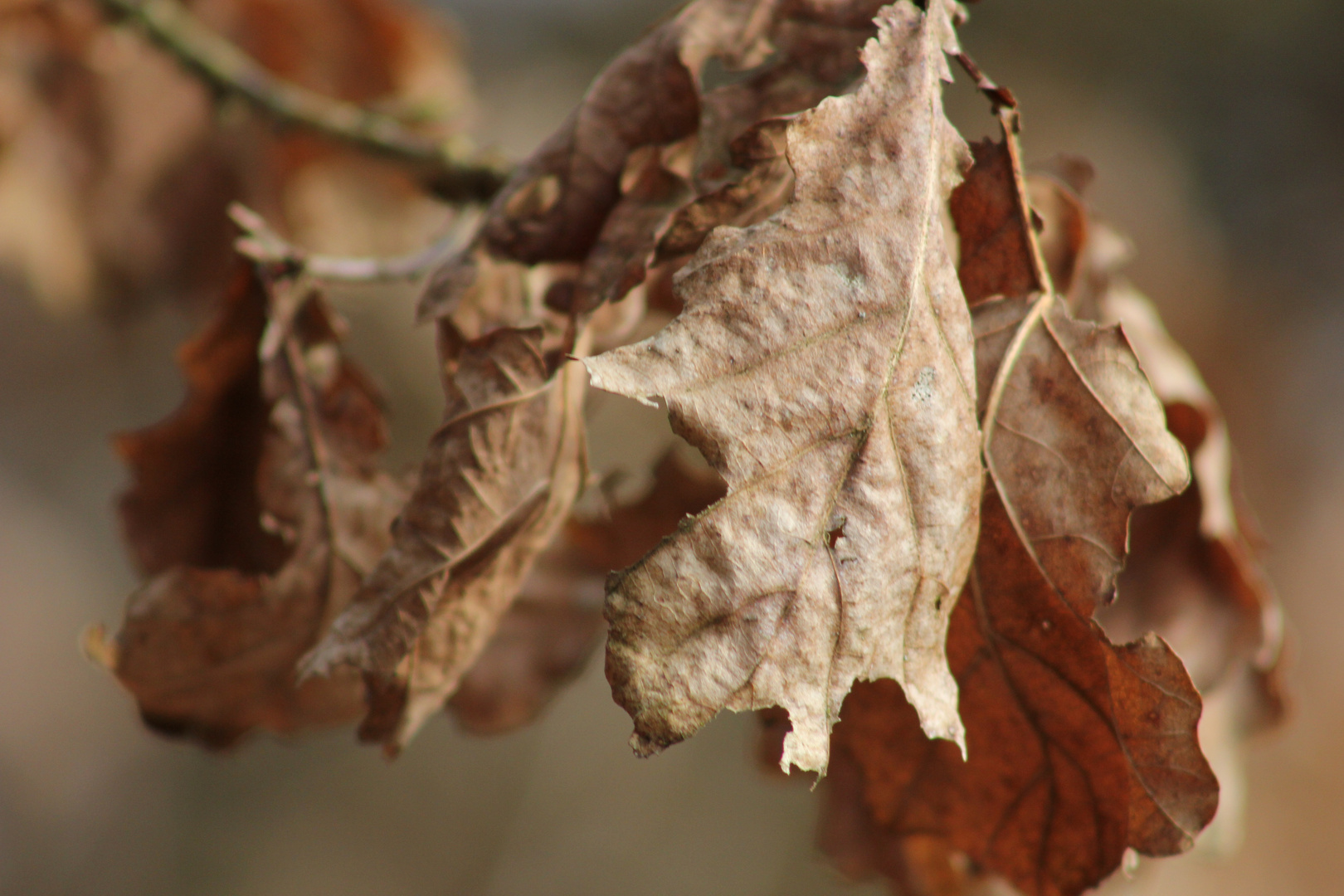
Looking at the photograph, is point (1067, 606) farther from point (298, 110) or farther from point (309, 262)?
point (298, 110)

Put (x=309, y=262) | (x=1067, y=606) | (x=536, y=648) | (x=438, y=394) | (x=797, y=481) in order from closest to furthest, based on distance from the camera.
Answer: (x=797, y=481) < (x=1067, y=606) < (x=309, y=262) < (x=536, y=648) < (x=438, y=394)

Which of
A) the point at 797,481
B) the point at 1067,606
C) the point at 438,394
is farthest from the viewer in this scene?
the point at 438,394

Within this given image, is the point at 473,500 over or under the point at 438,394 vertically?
over

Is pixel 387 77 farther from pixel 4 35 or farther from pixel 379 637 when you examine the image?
pixel 379 637

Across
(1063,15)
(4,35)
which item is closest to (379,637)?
(4,35)

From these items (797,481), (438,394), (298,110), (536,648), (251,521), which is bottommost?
(438,394)

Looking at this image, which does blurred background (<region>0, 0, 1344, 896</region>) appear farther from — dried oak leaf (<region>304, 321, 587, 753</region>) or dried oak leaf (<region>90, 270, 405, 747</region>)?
dried oak leaf (<region>304, 321, 587, 753</region>)

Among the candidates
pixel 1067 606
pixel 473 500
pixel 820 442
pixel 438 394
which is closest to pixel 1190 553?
pixel 1067 606

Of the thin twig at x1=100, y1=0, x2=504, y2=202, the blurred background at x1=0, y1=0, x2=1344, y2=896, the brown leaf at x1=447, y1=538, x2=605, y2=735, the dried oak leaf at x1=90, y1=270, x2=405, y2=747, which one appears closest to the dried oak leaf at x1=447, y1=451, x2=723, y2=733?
the brown leaf at x1=447, y1=538, x2=605, y2=735

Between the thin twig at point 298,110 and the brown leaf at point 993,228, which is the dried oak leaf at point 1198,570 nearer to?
the brown leaf at point 993,228
